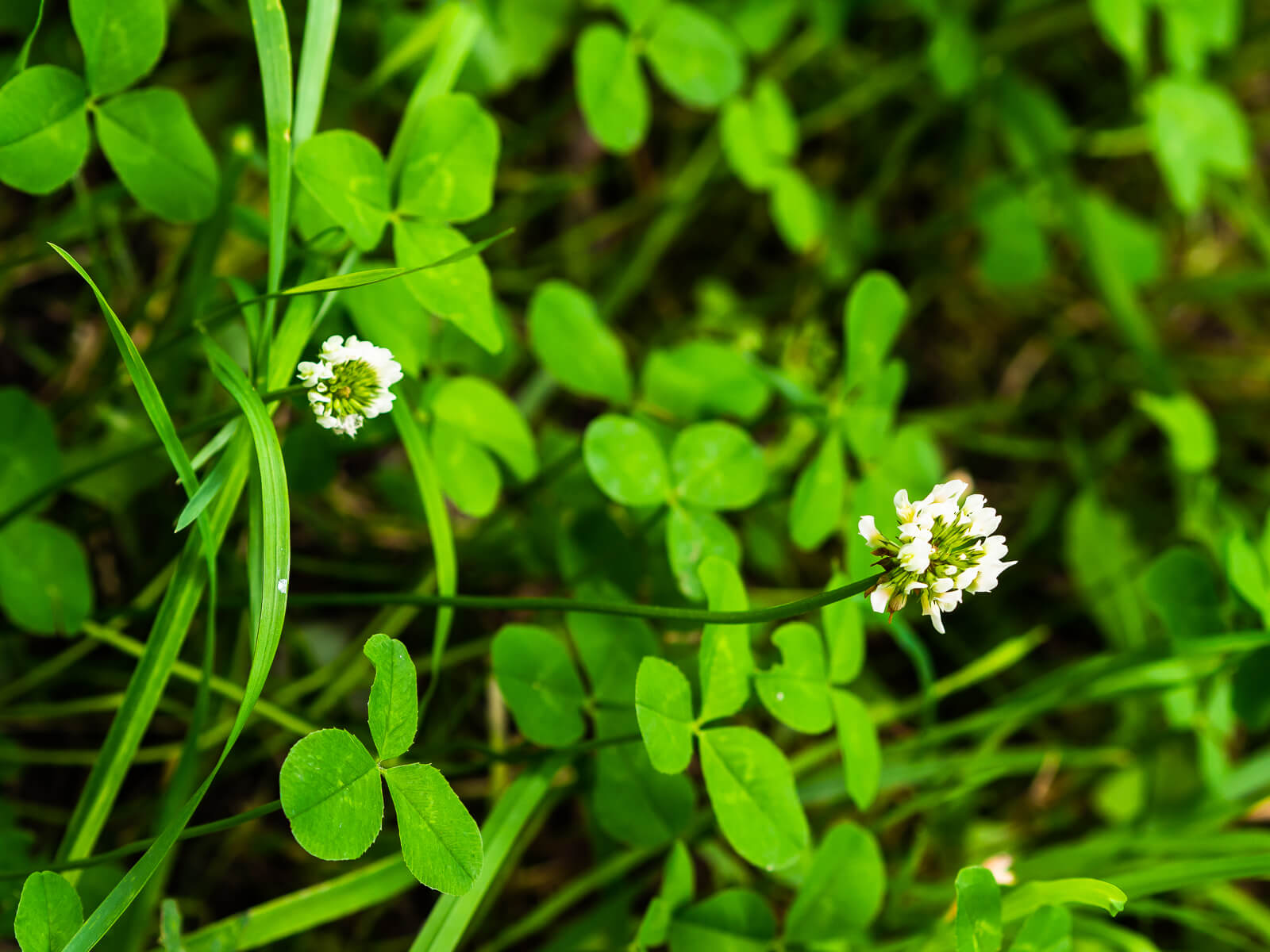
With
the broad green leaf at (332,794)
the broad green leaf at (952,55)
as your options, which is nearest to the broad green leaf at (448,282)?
the broad green leaf at (332,794)

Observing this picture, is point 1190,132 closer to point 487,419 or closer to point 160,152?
point 487,419

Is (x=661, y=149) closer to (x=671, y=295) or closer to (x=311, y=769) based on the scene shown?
(x=671, y=295)

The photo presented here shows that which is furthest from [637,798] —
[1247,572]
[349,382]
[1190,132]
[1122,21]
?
[1190,132]

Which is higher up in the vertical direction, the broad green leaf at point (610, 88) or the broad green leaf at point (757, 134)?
the broad green leaf at point (757, 134)

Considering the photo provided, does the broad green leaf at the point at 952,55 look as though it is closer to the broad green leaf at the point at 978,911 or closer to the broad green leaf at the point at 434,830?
the broad green leaf at the point at 978,911

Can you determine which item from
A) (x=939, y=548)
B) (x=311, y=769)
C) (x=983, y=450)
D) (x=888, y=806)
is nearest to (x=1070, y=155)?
(x=983, y=450)
